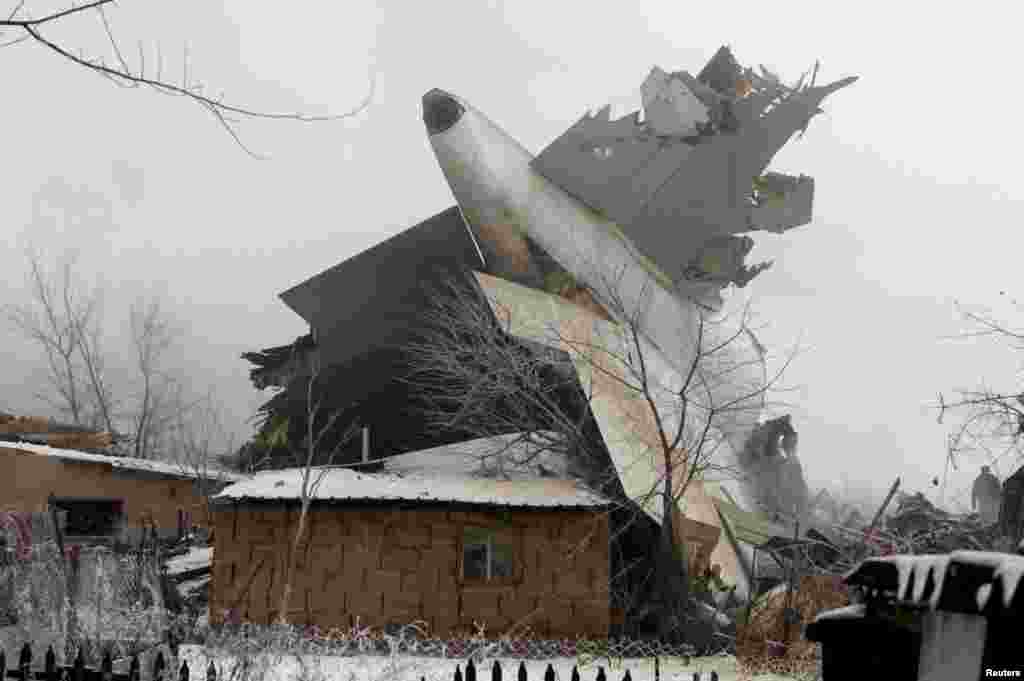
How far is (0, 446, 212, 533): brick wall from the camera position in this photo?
26266 millimetres

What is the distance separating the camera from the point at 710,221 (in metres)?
24.6

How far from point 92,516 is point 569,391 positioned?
9894 mm

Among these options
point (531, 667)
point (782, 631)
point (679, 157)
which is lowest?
point (531, 667)

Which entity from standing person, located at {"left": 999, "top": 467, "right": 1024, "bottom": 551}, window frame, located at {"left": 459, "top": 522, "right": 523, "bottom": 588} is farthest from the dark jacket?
window frame, located at {"left": 459, "top": 522, "right": 523, "bottom": 588}

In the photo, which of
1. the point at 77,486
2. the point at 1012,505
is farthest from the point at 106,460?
the point at 1012,505

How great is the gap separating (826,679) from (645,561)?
16.1 m

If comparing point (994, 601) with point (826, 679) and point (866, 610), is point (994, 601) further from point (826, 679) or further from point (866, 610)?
point (826, 679)

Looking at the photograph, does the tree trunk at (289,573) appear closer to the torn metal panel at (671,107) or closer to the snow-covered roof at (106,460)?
the snow-covered roof at (106,460)

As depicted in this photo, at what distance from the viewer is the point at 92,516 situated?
19781 mm

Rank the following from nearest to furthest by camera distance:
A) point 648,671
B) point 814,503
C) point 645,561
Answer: point 648,671, point 645,561, point 814,503

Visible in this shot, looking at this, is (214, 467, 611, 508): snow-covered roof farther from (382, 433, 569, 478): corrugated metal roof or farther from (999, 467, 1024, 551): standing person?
(999, 467, 1024, 551): standing person

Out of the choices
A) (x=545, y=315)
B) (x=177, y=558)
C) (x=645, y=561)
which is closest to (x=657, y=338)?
(x=545, y=315)

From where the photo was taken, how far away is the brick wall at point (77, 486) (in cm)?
2627

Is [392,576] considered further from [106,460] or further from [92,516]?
[106,460]
